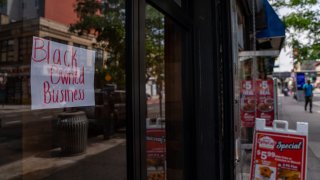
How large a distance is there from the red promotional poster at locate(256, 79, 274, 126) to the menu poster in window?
5460 mm

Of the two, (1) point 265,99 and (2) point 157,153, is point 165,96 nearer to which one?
(2) point 157,153

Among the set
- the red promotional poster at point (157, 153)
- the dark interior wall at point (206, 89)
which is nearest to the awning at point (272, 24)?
the dark interior wall at point (206, 89)

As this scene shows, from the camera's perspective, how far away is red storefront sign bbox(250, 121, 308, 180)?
125 inches

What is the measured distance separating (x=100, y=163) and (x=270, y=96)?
5.15m

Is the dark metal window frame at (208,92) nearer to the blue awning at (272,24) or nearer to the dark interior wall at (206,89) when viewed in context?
the dark interior wall at (206,89)

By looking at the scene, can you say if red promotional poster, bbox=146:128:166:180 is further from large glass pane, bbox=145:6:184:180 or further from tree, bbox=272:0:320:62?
tree, bbox=272:0:320:62

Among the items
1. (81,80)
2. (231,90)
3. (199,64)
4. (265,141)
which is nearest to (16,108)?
(81,80)

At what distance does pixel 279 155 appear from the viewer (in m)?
3.29

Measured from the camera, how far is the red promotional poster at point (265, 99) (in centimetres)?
661

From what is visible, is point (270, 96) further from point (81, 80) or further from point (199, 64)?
point (81, 80)

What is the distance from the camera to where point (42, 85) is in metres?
1.46

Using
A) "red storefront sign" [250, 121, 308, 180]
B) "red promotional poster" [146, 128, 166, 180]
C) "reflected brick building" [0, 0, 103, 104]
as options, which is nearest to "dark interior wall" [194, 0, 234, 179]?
"red storefront sign" [250, 121, 308, 180]

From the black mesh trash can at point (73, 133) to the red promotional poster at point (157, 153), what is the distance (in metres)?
0.55

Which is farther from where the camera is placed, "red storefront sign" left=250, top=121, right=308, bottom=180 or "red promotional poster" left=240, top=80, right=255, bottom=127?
"red promotional poster" left=240, top=80, right=255, bottom=127
